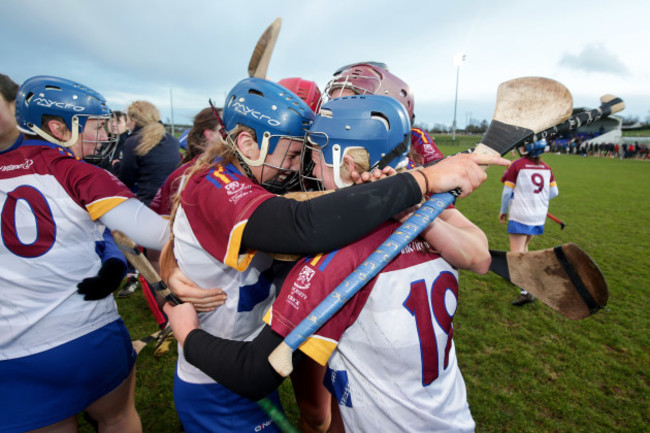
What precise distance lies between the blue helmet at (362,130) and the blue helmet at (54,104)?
1936mm

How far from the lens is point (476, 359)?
14.3ft

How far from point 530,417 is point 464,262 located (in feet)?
10.3

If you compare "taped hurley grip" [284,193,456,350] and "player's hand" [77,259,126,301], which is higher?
"taped hurley grip" [284,193,456,350]

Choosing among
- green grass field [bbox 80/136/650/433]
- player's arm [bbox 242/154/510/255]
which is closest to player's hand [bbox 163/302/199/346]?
player's arm [bbox 242/154/510/255]

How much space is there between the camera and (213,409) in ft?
5.93

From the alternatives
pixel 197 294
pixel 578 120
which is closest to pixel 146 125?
pixel 197 294

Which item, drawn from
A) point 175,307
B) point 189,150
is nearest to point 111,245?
point 175,307

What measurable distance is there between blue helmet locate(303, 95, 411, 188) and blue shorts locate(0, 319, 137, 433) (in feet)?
6.07

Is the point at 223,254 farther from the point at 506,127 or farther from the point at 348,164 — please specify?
the point at 506,127

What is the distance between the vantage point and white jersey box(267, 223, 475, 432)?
1.34 m

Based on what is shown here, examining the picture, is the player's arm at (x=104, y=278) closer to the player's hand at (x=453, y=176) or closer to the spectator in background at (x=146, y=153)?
the player's hand at (x=453, y=176)

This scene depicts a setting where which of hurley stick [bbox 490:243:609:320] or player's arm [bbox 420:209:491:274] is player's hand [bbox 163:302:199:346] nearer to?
player's arm [bbox 420:209:491:274]

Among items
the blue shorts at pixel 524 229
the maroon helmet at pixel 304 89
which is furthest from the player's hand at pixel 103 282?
the blue shorts at pixel 524 229

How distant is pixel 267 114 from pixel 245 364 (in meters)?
1.26
